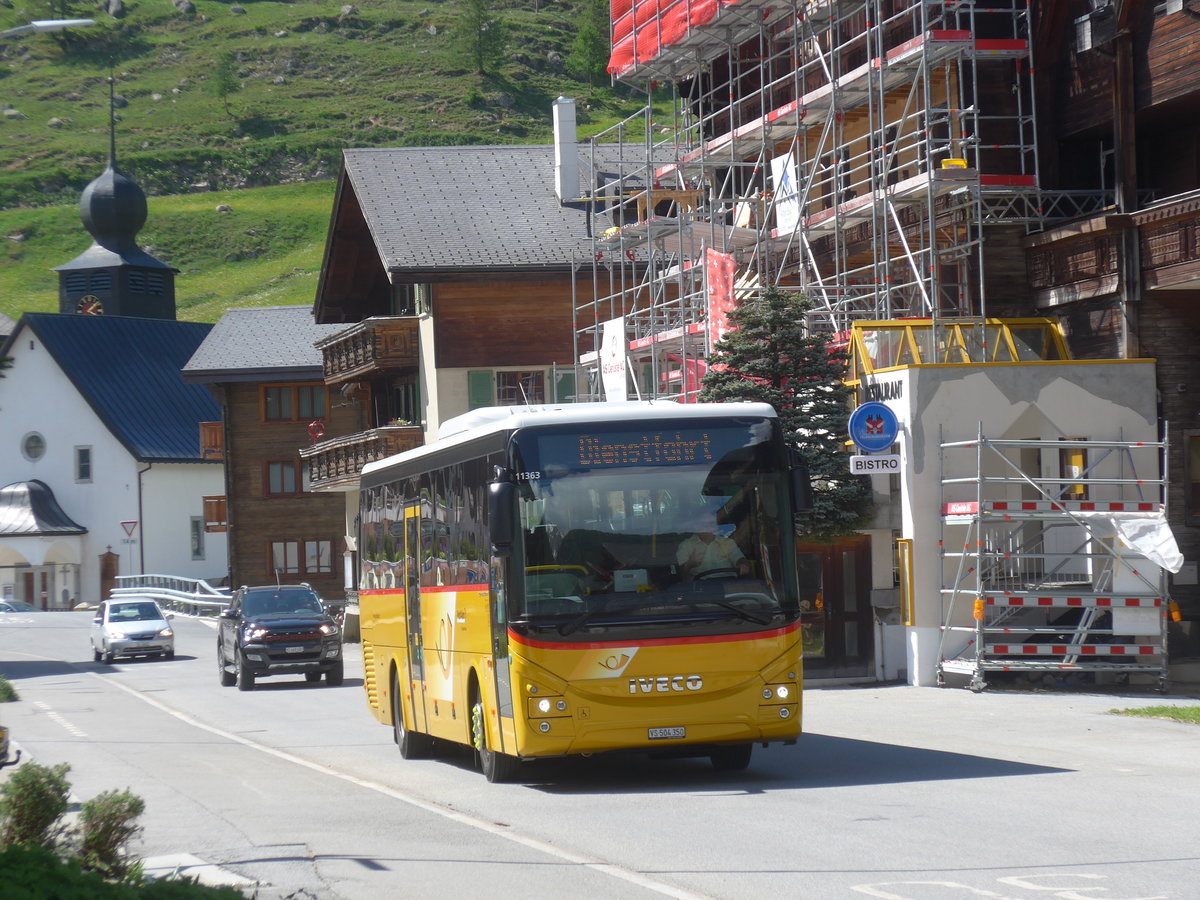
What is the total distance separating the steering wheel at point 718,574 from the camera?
1437cm

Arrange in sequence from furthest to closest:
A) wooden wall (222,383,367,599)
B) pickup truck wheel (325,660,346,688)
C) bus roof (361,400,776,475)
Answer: wooden wall (222,383,367,599) < pickup truck wheel (325,660,346,688) < bus roof (361,400,776,475)

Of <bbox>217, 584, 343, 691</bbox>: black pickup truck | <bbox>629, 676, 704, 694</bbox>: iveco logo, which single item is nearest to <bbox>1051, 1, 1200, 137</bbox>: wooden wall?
<bbox>629, 676, 704, 694</bbox>: iveco logo

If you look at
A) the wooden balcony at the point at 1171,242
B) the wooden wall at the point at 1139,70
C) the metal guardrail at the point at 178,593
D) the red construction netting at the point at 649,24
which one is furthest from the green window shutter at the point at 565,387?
the wooden balcony at the point at 1171,242

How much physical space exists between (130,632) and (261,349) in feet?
87.8

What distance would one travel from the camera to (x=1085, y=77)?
27922 mm

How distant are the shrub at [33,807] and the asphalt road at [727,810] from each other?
107 cm

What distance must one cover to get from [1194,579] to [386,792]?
1524 centimetres

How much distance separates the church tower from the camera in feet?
334

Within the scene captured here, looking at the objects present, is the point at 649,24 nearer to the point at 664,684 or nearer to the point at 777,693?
the point at 777,693

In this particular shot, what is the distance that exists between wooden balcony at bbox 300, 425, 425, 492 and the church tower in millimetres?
49067

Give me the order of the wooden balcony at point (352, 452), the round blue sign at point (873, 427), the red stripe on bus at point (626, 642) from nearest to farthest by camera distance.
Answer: the red stripe on bus at point (626, 642), the round blue sign at point (873, 427), the wooden balcony at point (352, 452)

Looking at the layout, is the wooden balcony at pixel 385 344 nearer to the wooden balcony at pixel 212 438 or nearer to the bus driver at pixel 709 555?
the wooden balcony at pixel 212 438

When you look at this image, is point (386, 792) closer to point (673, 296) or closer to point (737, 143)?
point (737, 143)

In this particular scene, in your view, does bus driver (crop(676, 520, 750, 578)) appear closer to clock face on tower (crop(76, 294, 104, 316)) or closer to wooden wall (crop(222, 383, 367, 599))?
wooden wall (crop(222, 383, 367, 599))
